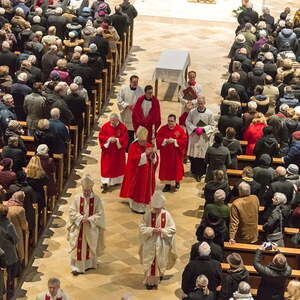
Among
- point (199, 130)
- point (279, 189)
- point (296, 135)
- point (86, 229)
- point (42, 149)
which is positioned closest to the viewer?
point (86, 229)

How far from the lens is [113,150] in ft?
60.1

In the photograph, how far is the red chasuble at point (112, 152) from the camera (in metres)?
18.2

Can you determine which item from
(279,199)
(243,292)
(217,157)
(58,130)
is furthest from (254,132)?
(243,292)

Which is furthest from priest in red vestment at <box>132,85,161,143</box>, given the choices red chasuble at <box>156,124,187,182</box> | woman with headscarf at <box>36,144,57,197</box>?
woman with headscarf at <box>36,144,57,197</box>

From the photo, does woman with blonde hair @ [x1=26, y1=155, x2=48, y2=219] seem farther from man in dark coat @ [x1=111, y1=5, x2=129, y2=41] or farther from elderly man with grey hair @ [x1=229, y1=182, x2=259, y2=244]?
man in dark coat @ [x1=111, y1=5, x2=129, y2=41]

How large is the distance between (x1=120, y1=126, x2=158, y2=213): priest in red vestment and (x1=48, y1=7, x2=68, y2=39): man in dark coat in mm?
7624

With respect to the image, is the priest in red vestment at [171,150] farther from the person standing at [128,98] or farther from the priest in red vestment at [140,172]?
the person standing at [128,98]

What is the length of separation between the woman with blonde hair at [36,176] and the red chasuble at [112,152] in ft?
7.21

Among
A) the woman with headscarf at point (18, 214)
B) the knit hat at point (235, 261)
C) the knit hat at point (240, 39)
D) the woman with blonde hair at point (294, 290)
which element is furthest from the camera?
the knit hat at point (240, 39)

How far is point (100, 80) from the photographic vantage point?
21.2m

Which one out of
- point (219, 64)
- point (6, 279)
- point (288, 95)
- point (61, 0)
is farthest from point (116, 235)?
point (61, 0)

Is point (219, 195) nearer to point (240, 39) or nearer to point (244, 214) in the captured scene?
point (244, 214)

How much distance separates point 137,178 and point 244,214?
269 cm

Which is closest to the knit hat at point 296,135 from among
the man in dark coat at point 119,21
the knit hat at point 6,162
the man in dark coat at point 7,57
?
the knit hat at point 6,162
